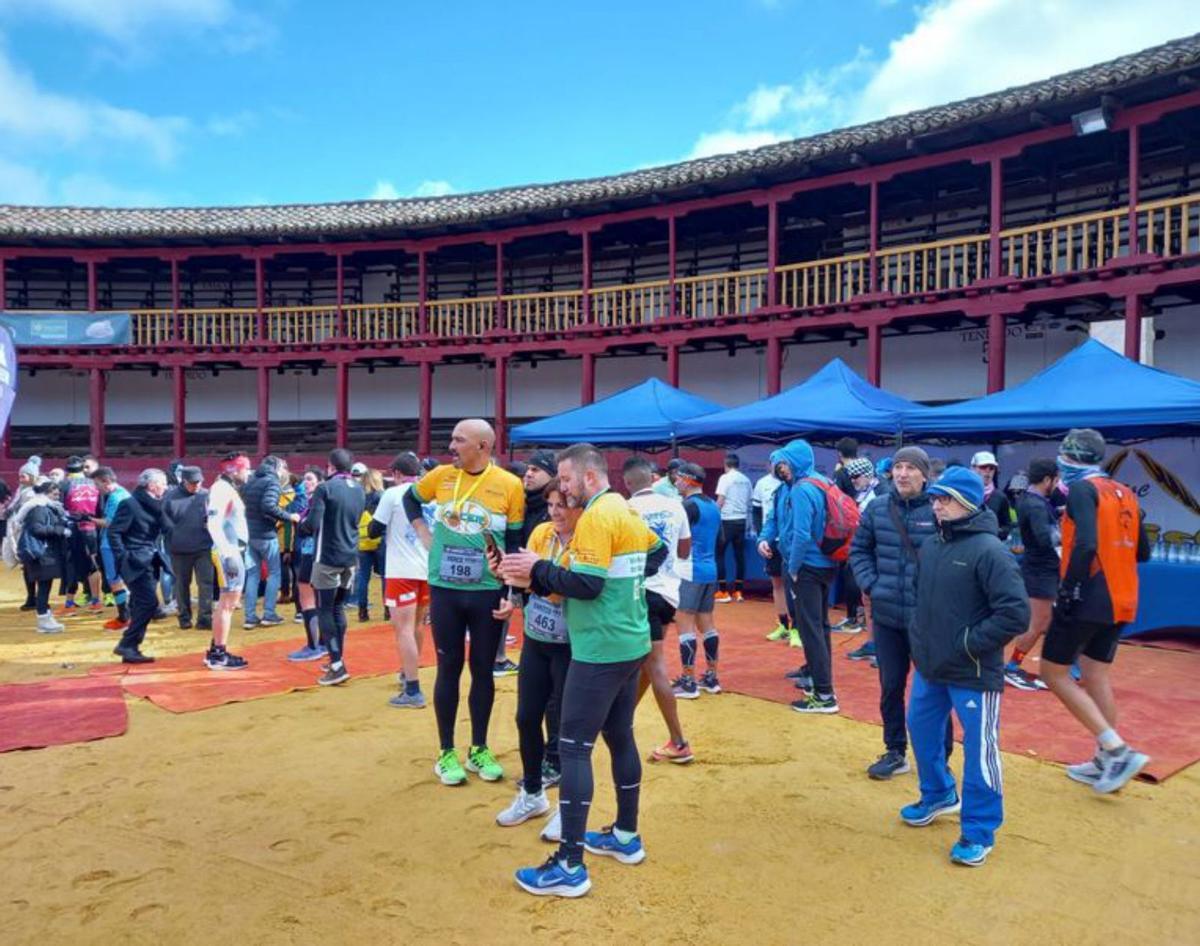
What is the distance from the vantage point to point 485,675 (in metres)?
3.87

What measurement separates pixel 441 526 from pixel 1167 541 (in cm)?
787

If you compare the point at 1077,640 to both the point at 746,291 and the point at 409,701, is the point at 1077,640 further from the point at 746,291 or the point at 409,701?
the point at 746,291

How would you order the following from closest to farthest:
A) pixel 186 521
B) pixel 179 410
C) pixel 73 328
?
pixel 186 521, pixel 73 328, pixel 179 410

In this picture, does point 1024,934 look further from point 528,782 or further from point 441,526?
point 441,526

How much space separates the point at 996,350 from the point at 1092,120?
3452 mm

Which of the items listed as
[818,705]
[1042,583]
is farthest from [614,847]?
[1042,583]

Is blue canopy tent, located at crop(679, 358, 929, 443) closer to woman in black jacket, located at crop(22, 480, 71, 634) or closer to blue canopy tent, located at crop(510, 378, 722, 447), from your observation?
blue canopy tent, located at crop(510, 378, 722, 447)

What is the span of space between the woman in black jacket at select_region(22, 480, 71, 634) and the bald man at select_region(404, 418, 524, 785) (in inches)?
229

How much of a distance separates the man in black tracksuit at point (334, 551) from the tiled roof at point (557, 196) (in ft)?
37.1

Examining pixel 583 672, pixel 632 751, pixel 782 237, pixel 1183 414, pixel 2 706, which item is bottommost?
pixel 2 706

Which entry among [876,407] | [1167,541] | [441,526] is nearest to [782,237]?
[876,407]

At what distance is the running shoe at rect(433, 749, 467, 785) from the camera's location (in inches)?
155

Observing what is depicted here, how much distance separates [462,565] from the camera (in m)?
3.76

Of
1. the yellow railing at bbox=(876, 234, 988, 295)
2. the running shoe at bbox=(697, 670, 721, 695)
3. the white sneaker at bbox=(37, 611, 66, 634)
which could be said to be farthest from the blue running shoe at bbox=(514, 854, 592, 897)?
the yellow railing at bbox=(876, 234, 988, 295)
